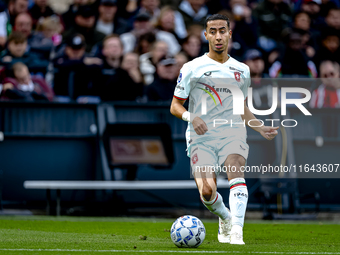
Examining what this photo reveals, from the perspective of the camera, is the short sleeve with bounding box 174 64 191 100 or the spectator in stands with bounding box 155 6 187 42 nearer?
the short sleeve with bounding box 174 64 191 100

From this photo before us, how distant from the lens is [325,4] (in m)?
14.3

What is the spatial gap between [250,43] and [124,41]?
290 cm

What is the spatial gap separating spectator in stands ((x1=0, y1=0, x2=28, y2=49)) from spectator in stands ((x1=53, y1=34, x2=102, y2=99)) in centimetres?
162

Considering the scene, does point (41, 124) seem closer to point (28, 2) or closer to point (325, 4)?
point (28, 2)

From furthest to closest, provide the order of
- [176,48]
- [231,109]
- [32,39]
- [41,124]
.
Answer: [176,48]
[32,39]
[41,124]
[231,109]

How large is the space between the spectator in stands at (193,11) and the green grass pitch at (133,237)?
17.9 feet

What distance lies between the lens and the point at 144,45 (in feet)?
41.9

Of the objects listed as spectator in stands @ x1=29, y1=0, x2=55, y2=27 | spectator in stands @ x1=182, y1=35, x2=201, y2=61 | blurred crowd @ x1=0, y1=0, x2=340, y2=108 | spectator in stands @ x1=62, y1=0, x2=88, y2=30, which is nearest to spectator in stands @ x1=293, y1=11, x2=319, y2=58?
blurred crowd @ x1=0, y1=0, x2=340, y2=108

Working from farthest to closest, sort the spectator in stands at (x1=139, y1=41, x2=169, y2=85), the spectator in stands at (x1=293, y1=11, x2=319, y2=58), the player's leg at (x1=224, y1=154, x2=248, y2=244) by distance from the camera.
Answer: the spectator in stands at (x1=293, y1=11, x2=319, y2=58)
the spectator in stands at (x1=139, y1=41, x2=169, y2=85)
the player's leg at (x1=224, y1=154, x2=248, y2=244)

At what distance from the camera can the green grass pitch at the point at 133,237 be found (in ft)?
19.0

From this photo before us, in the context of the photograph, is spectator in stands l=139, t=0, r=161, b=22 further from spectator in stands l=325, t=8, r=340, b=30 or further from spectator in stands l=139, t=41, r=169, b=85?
spectator in stands l=325, t=8, r=340, b=30

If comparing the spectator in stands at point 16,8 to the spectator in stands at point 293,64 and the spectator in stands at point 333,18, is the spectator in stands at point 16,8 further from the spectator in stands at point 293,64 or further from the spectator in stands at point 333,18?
the spectator in stands at point 333,18

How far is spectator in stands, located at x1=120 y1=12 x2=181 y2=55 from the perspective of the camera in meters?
13.0

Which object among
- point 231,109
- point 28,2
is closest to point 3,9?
point 28,2
